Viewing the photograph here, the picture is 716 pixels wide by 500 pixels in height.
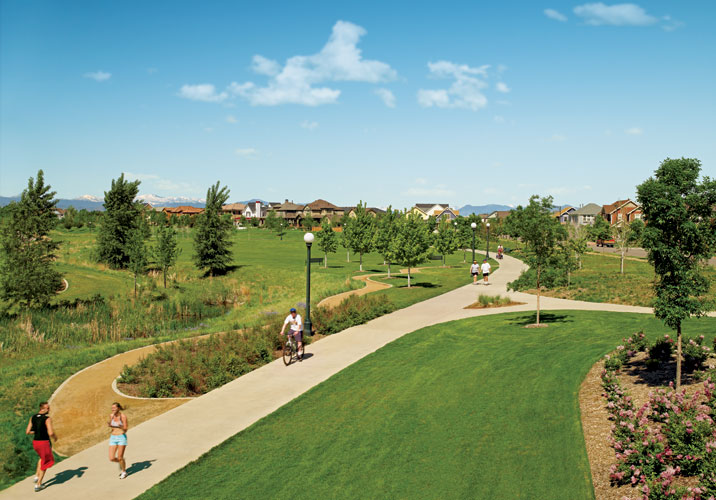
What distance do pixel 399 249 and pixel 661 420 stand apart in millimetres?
23830

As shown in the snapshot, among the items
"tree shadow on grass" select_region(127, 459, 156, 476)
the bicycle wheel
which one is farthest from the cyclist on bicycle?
"tree shadow on grass" select_region(127, 459, 156, 476)

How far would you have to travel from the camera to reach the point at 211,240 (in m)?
46.1

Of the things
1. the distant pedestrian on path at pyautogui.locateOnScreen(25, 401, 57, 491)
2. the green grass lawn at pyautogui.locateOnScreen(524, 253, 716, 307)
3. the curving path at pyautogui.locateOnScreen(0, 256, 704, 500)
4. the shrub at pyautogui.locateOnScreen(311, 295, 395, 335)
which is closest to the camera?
the curving path at pyautogui.locateOnScreen(0, 256, 704, 500)

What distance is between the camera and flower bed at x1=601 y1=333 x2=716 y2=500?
724 cm

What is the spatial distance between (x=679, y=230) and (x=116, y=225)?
47.5 m

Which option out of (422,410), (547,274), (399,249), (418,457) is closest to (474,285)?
(399,249)

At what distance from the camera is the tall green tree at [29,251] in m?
26.1

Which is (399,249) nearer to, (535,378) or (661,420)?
(535,378)

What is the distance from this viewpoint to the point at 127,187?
48125 mm

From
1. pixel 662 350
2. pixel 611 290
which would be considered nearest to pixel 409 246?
pixel 611 290

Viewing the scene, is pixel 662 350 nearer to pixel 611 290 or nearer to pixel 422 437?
pixel 422 437

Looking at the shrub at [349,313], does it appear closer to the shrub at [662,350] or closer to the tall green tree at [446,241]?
the shrub at [662,350]

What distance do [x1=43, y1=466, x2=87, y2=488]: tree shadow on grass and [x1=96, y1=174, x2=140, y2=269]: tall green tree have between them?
41.1 m

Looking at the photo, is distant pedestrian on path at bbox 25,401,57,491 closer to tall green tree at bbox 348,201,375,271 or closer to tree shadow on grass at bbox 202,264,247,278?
tall green tree at bbox 348,201,375,271
